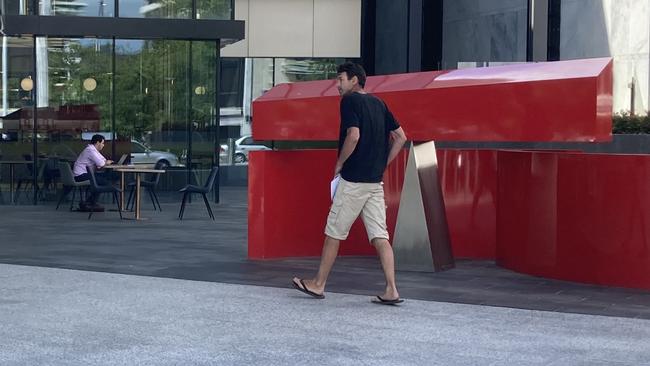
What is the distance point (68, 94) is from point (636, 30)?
10.9m

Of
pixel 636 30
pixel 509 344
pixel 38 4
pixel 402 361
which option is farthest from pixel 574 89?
pixel 38 4

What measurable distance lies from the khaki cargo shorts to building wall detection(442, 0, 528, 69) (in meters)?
15.5

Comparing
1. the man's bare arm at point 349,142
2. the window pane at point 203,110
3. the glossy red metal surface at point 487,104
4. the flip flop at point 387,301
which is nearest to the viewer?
the man's bare arm at point 349,142

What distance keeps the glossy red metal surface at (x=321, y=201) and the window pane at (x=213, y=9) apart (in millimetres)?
10779

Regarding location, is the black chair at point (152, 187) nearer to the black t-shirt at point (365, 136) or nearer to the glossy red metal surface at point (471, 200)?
the glossy red metal surface at point (471, 200)

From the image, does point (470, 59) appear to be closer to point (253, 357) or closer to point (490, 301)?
point (490, 301)

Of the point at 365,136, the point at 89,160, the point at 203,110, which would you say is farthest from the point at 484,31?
the point at 365,136

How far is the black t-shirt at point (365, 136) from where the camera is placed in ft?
30.2

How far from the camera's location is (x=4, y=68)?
22.7m

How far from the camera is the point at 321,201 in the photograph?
42.0 feet

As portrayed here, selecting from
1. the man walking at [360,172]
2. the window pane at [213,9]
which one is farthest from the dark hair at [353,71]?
the window pane at [213,9]

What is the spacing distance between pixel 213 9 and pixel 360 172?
14339 millimetres

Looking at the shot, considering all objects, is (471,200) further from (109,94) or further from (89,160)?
(109,94)

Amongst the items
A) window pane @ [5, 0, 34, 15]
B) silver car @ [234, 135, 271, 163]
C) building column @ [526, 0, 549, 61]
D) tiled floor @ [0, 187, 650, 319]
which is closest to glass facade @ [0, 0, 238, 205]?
window pane @ [5, 0, 34, 15]
